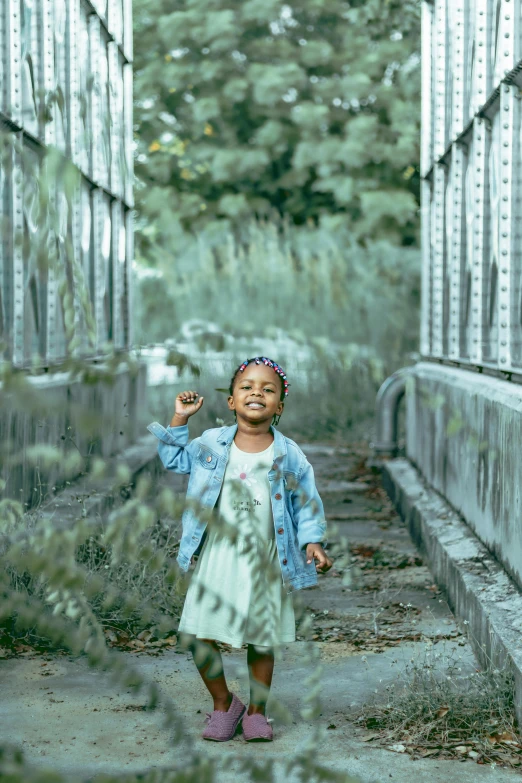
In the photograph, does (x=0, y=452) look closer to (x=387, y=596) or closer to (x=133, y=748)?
(x=133, y=748)

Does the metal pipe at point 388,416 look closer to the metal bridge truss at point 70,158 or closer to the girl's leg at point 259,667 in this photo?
the metal bridge truss at point 70,158

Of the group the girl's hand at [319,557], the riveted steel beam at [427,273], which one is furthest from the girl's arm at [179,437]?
the riveted steel beam at [427,273]

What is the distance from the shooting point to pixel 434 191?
8906mm

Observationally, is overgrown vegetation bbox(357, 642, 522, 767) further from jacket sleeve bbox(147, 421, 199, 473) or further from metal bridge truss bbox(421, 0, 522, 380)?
metal bridge truss bbox(421, 0, 522, 380)

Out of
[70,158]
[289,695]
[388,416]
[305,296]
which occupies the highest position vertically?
[70,158]

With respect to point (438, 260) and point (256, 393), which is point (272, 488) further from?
point (438, 260)

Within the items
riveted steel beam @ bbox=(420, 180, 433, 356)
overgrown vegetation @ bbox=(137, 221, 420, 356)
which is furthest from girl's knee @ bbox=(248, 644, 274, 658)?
overgrown vegetation @ bbox=(137, 221, 420, 356)

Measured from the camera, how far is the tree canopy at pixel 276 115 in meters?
23.5

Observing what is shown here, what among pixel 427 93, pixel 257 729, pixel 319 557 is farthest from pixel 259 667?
pixel 427 93

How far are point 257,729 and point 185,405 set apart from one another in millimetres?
1080

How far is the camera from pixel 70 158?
4.25 m

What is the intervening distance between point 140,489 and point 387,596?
4.49 m

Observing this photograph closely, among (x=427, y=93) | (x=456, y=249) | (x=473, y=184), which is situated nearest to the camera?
(x=473, y=184)

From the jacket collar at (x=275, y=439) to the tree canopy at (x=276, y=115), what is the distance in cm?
1930
